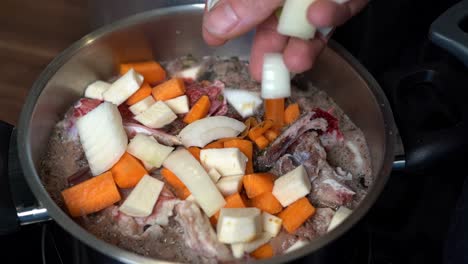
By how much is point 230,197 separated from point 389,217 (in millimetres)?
629

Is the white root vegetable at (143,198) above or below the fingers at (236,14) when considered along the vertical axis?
below

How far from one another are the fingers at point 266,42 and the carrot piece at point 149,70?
26 centimetres

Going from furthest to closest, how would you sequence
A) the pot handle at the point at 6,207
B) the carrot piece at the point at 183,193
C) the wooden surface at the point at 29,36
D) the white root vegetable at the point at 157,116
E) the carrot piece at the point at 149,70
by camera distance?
the wooden surface at the point at 29,36, the carrot piece at the point at 149,70, the white root vegetable at the point at 157,116, the carrot piece at the point at 183,193, the pot handle at the point at 6,207

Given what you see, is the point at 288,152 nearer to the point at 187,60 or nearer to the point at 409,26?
the point at 187,60

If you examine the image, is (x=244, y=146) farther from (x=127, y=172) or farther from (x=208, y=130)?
(x=127, y=172)

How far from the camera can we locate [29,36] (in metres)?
1.34

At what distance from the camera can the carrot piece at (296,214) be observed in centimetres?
85

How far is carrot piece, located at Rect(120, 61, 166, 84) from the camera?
1.12 metres

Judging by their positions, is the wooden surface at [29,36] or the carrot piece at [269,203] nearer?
the carrot piece at [269,203]

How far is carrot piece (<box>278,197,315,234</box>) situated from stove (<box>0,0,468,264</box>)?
79 millimetres

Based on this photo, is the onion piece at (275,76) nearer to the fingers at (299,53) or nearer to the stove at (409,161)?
the fingers at (299,53)

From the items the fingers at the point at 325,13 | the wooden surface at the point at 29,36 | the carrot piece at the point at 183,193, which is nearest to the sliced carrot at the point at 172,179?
the carrot piece at the point at 183,193

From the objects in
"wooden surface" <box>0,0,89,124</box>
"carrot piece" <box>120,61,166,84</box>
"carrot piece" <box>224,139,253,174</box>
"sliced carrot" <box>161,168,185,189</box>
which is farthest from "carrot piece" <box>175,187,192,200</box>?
"wooden surface" <box>0,0,89,124</box>

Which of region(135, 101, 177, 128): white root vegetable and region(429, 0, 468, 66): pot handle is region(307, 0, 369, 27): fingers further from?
region(135, 101, 177, 128): white root vegetable
